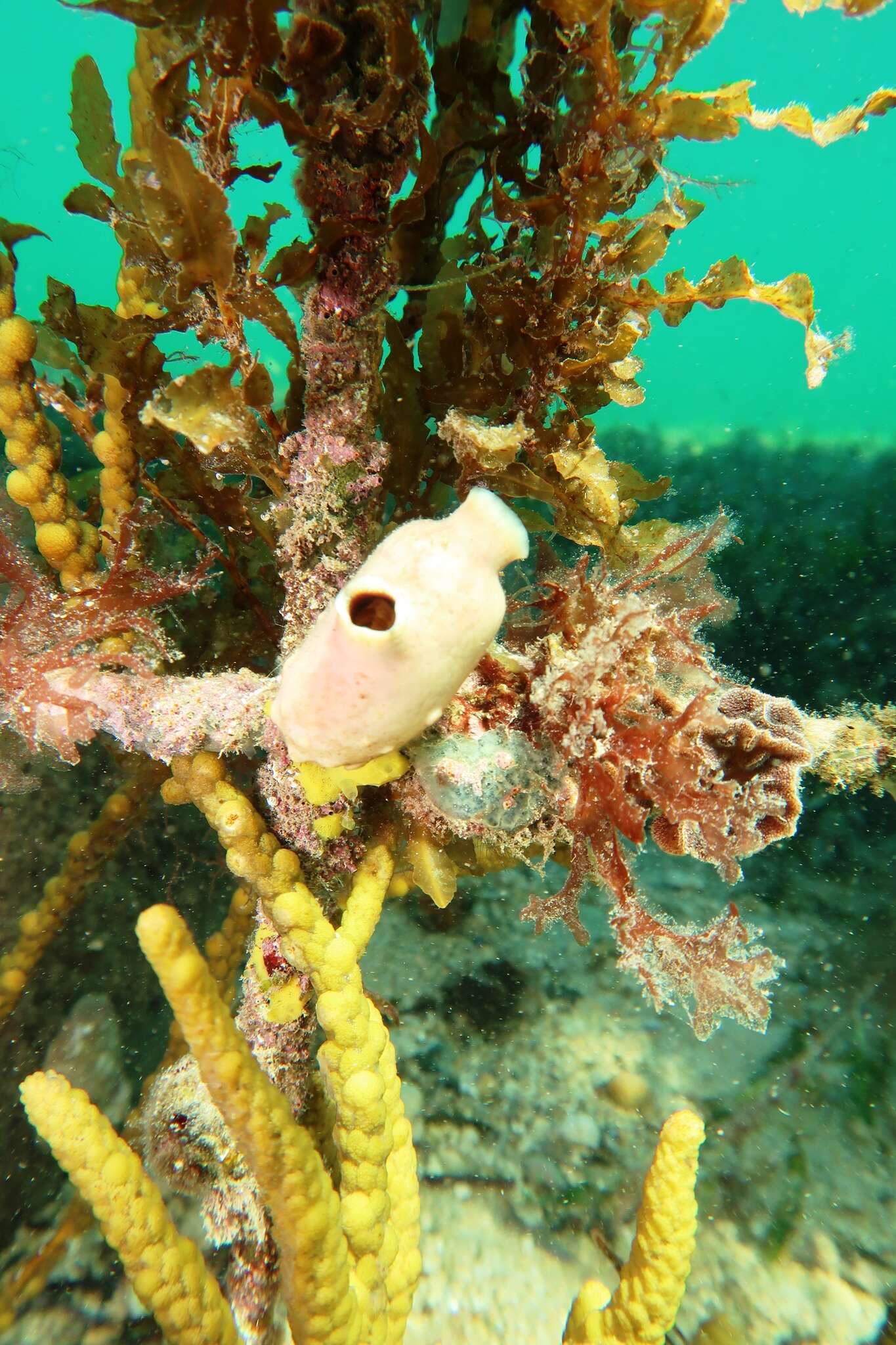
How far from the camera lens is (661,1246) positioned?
5.51 ft

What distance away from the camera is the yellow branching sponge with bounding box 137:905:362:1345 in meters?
1.46

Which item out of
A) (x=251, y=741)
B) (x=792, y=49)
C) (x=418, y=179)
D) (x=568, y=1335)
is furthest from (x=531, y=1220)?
(x=792, y=49)

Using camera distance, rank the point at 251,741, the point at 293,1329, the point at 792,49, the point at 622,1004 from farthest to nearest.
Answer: the point at 792,49, the point at 622,1004, the point at 251,741, the point at 293,1329

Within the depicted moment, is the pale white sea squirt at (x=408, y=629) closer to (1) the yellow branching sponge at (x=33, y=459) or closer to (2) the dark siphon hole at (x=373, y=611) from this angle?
(2) the dark siphon hole at (x=373, y=611)

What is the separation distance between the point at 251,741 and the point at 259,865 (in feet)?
1.29

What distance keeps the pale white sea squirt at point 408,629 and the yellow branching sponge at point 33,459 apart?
1271 mm

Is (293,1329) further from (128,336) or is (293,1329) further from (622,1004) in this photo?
(128,336)

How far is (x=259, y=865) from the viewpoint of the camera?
1917 millimetres

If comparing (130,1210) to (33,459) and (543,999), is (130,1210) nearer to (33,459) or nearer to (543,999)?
(33,459)

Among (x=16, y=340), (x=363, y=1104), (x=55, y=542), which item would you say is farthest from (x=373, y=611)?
(x=16, y=340)

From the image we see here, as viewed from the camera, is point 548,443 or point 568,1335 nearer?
point 568,1335

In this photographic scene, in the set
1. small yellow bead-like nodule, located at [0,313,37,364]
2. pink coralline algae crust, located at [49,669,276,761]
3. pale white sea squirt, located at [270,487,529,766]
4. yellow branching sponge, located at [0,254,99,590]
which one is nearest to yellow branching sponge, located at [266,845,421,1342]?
pink coralline algae crust, located at [49,669,276,761]

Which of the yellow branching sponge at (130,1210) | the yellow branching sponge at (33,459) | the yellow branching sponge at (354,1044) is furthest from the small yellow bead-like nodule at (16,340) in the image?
the yellow branching sponge at (130,1210)

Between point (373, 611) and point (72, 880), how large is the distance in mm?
2694
